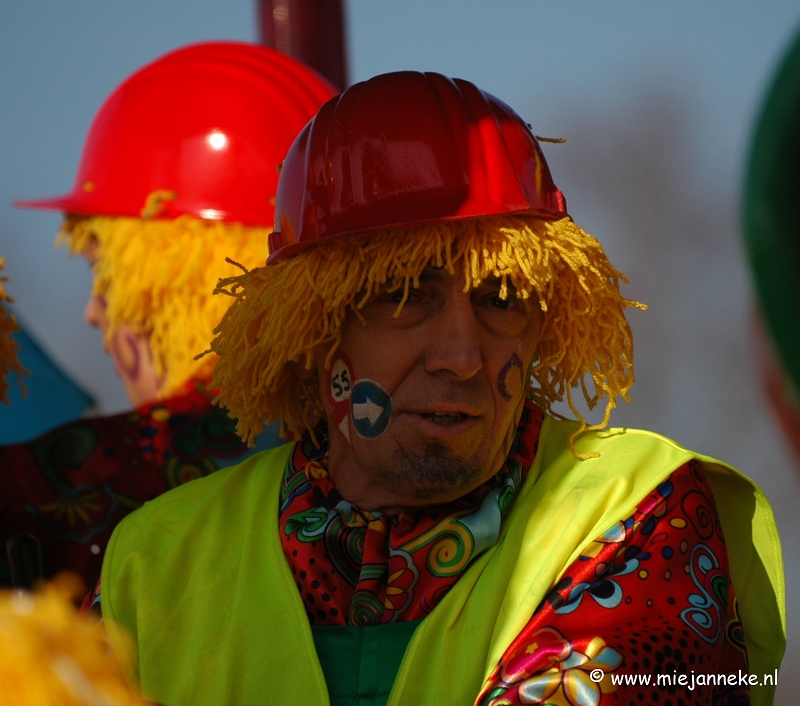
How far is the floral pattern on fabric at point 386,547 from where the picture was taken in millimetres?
2098

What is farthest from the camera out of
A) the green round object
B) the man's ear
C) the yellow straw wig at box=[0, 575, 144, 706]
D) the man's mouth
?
the man's ear

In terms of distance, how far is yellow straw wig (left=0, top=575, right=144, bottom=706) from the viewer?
3.43ft

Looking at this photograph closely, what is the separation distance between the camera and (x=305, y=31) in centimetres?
412

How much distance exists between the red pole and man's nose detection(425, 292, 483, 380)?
2.19 metres

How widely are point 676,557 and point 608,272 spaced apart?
555mm

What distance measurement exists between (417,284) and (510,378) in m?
0.26

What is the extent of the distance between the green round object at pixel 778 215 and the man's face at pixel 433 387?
4.17 ft

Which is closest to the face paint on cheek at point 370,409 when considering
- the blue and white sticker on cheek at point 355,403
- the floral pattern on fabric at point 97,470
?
the blue and white sticker on cheek at point 355,403

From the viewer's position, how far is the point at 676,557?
78.0 inches

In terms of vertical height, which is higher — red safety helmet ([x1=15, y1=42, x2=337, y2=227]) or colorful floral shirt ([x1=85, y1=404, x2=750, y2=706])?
red safety helmet ([x1=15, y1=42, x2=337, y2=227])

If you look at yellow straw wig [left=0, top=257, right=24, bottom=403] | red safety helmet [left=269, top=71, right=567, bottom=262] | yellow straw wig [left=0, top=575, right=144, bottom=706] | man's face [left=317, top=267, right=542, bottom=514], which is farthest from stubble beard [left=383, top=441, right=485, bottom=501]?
yellow straw wig [left=0, top=257, right=24, bottom=403]

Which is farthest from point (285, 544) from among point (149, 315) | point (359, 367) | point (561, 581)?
point (149, 315)

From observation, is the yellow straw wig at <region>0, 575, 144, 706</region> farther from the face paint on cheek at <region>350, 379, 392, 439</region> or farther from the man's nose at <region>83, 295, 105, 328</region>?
the man's nose at <region>83, 295, 105, 328</region>

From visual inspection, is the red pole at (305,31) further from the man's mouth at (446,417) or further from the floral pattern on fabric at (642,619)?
the floral pattern on fabric at (642,619)
